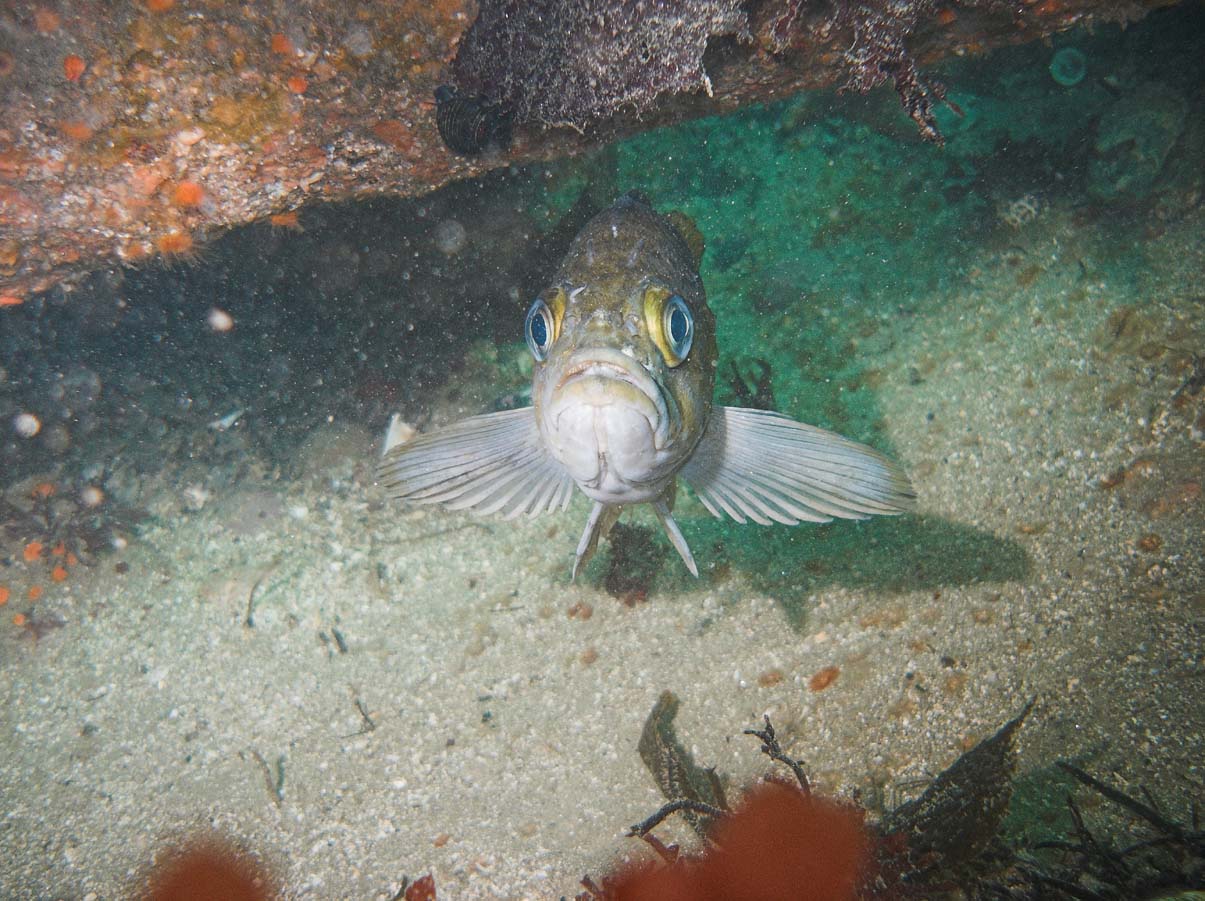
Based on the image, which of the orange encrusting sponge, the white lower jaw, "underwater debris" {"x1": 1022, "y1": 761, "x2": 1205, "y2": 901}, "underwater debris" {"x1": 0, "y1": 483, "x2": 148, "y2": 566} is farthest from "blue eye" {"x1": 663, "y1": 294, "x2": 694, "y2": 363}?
"underwater debris" {"x1": 0, "y1": 483, "x2": 148, "y2": 566}

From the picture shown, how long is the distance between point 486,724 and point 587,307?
3.54 metres

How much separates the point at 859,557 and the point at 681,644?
159 centimetres

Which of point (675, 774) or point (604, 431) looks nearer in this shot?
point (604, 431)

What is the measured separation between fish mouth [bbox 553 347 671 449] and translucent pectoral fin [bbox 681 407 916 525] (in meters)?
1.05

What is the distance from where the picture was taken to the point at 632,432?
8.82ft

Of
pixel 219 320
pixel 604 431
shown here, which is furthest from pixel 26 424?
pixel 604 431

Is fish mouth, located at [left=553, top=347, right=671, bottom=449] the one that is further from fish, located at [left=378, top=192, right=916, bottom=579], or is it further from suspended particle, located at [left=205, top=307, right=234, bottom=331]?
suspended particle, located at [left=205, top=307, right=234, bottom=331]

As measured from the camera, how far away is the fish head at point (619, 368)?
268 cm

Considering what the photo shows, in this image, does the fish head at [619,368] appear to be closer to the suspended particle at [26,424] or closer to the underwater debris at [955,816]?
the underwater debris at [955,816]

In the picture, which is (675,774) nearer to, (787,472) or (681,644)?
(681,644)

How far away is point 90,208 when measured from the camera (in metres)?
3.67

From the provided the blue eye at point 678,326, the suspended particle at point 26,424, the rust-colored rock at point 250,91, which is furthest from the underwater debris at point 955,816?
the suspended particle at point 26,424

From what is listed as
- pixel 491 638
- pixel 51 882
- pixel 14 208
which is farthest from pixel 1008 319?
pixel 51 882

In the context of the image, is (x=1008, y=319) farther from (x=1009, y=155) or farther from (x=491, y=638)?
(x=491, y=638)
